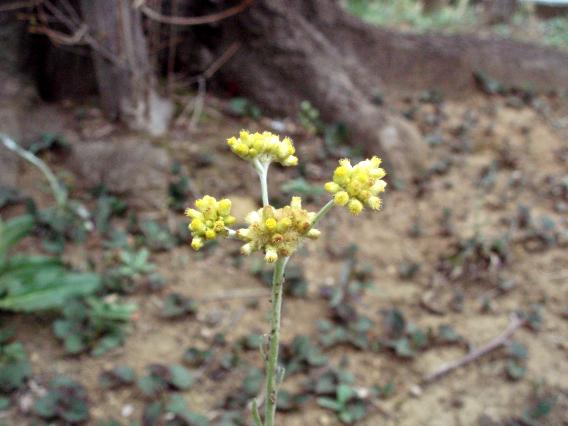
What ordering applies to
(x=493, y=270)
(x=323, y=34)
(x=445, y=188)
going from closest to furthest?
(x=493, y=270) < (x=445, y=188) < (x=323, y=34)

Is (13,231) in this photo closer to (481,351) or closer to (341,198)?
(341,198)

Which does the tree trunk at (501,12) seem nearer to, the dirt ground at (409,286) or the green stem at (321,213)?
the dirt ground at (409,286)

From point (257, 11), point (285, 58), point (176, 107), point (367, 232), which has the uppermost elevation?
point (257, 11)

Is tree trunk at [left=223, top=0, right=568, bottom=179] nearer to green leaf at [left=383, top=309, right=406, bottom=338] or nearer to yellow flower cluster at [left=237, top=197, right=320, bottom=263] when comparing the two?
green leaf at [left=383, top=309, right=406, bottom=338]

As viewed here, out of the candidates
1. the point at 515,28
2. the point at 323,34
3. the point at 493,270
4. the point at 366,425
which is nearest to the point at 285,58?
the point at 323,34

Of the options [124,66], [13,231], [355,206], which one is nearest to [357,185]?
[355,206]

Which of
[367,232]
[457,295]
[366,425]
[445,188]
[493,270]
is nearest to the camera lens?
[366,425]

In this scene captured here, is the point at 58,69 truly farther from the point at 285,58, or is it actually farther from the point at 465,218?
the point at 465,218
